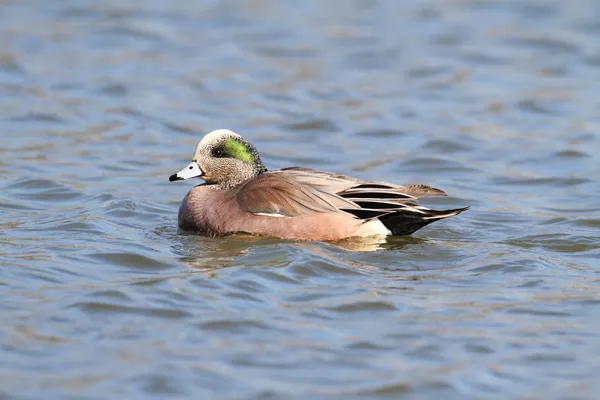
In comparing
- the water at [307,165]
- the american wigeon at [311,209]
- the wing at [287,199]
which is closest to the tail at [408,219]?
the american wigeon at [311,209]

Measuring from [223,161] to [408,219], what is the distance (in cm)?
138

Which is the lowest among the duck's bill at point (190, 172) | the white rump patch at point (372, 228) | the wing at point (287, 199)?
the white rump patch at point (372, 228)

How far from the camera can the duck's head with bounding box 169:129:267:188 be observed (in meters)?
8.62

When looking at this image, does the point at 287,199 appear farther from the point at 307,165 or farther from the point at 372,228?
the point at 307,165

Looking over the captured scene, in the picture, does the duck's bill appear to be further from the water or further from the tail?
the tail

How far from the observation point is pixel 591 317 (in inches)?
269

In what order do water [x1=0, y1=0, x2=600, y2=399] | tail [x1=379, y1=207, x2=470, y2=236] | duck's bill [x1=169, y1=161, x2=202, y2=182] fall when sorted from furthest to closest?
1. duck's bill [x1=169, y1=161, x2=202, y2=182]
2. tail [x1=379, y1=207, x2=470, y2=236]
3. water [x1=0, y1=0, x2=600, y2=399]

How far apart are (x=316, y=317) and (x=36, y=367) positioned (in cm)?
159

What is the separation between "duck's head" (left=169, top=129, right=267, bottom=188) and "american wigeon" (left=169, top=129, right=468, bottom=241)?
0.17 metres

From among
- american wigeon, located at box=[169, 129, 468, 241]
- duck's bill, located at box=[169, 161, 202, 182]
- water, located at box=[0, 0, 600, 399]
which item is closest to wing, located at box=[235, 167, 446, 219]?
american wigeon, located at box=[169, 129, 468, 241]

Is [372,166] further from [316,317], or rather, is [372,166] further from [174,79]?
[316,317]

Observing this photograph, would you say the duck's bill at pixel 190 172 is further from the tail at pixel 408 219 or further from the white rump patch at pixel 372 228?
the tail at pixel 408 219

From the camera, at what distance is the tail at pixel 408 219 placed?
816cm


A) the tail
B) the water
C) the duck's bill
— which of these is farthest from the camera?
the duck's bill
